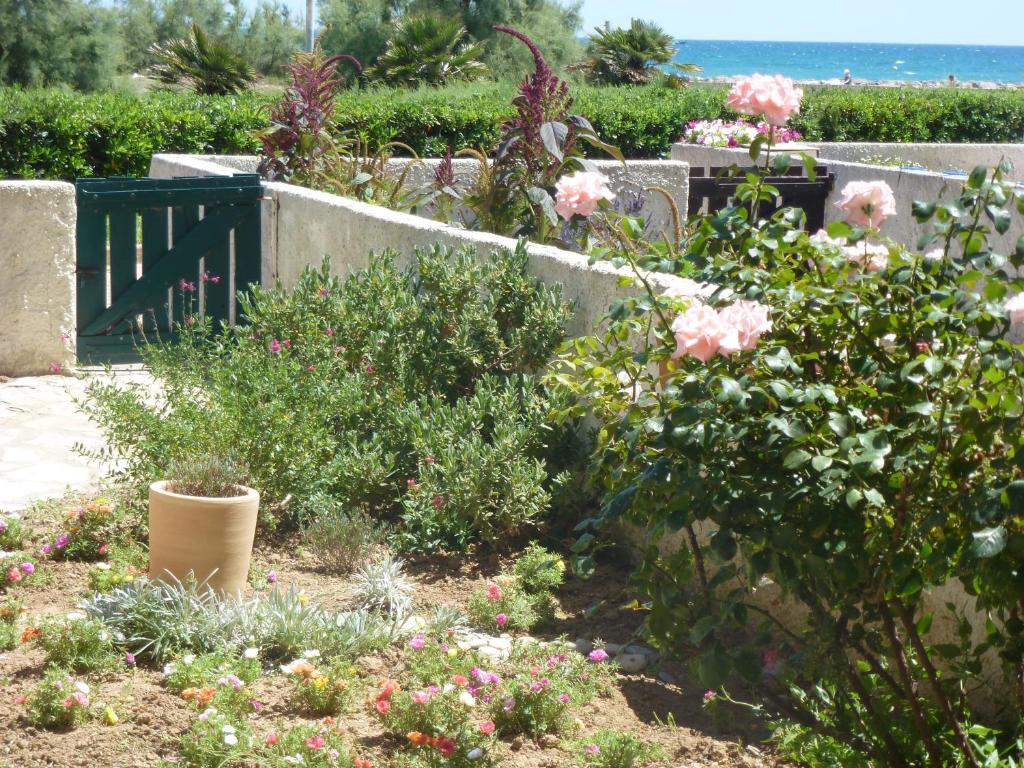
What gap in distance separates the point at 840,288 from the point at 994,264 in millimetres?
314

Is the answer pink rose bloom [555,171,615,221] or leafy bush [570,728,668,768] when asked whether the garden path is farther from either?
leafy bush [570,728,668,768]

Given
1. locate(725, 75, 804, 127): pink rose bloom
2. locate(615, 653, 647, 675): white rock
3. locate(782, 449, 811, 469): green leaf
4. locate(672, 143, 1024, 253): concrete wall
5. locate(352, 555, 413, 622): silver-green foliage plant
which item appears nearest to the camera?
locate(782, 449, 811, 469): green leaf

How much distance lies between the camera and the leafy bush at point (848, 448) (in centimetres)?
217

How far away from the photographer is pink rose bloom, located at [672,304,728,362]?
222 cm

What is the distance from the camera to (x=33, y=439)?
18.8ft

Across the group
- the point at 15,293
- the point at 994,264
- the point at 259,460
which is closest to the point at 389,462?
the point at 259,460

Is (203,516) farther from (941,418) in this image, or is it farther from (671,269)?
(941,418)

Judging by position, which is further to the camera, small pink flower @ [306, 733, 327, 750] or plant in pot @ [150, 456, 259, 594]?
plant in pot @ [150, 456, 259, 594]

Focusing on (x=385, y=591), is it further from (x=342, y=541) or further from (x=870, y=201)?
(x=870, y=201)

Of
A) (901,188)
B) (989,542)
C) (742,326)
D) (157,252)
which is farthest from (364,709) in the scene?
(901,188)

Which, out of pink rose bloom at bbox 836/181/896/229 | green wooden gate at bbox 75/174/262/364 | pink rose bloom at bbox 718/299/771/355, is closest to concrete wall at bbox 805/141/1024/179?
green wooden gate at bbox 75/174/262/364

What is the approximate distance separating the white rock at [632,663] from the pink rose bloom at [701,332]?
1.66 m

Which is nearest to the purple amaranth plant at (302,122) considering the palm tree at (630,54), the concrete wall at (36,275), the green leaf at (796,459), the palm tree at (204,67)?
the concrete wall at (36,275)

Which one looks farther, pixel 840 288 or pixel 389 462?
pixel 389 462
